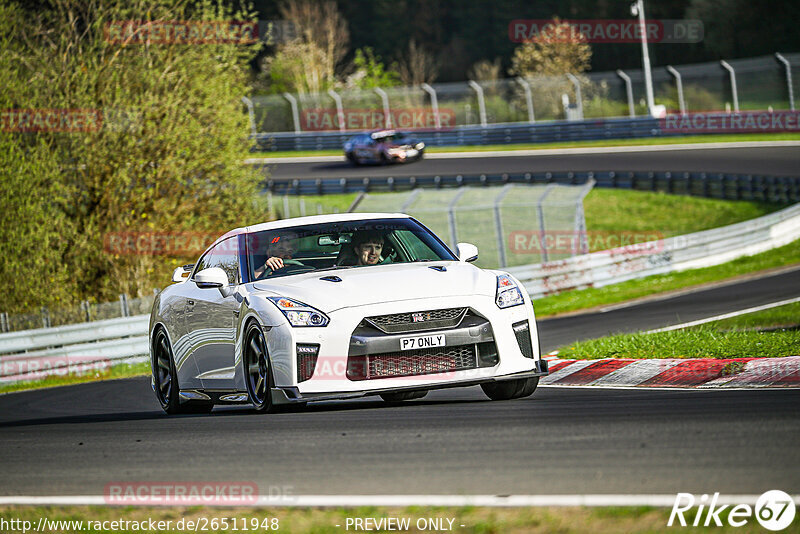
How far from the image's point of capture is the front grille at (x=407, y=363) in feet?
27.3

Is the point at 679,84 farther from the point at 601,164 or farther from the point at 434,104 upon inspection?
the point at 434,104

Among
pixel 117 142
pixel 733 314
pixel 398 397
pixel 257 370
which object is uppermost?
pixel 117 142

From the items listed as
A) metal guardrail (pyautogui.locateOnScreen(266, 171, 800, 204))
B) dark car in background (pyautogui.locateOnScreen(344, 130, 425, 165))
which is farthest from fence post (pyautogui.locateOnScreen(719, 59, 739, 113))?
dark car in background (pyautogui.locateOnScreen(344, 130, 425, 165))

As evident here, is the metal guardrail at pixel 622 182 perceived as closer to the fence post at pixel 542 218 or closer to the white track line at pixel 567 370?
the fence post at pixel 542 218

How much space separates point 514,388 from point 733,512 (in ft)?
14.8

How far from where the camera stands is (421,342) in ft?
27.3

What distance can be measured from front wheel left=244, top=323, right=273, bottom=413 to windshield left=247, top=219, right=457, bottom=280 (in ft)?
2.17

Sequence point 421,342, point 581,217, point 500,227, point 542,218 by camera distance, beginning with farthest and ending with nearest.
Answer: point 542,218, point 581,217, point 500,227, point 421,342

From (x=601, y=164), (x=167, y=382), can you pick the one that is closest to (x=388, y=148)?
(x=601, y=164)

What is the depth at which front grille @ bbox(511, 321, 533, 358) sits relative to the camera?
8.72m

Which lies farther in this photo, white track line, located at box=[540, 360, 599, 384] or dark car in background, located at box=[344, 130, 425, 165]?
dark car in background, located at box=[344, 130, 425, 165]

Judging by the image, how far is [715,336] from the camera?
12562 millimetres

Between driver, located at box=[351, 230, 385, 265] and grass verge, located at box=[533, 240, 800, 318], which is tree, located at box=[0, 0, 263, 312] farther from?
driver, located at box=[351, 230, 385, 265]

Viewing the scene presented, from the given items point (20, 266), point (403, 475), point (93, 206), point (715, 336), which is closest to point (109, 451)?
point (403, 475)
